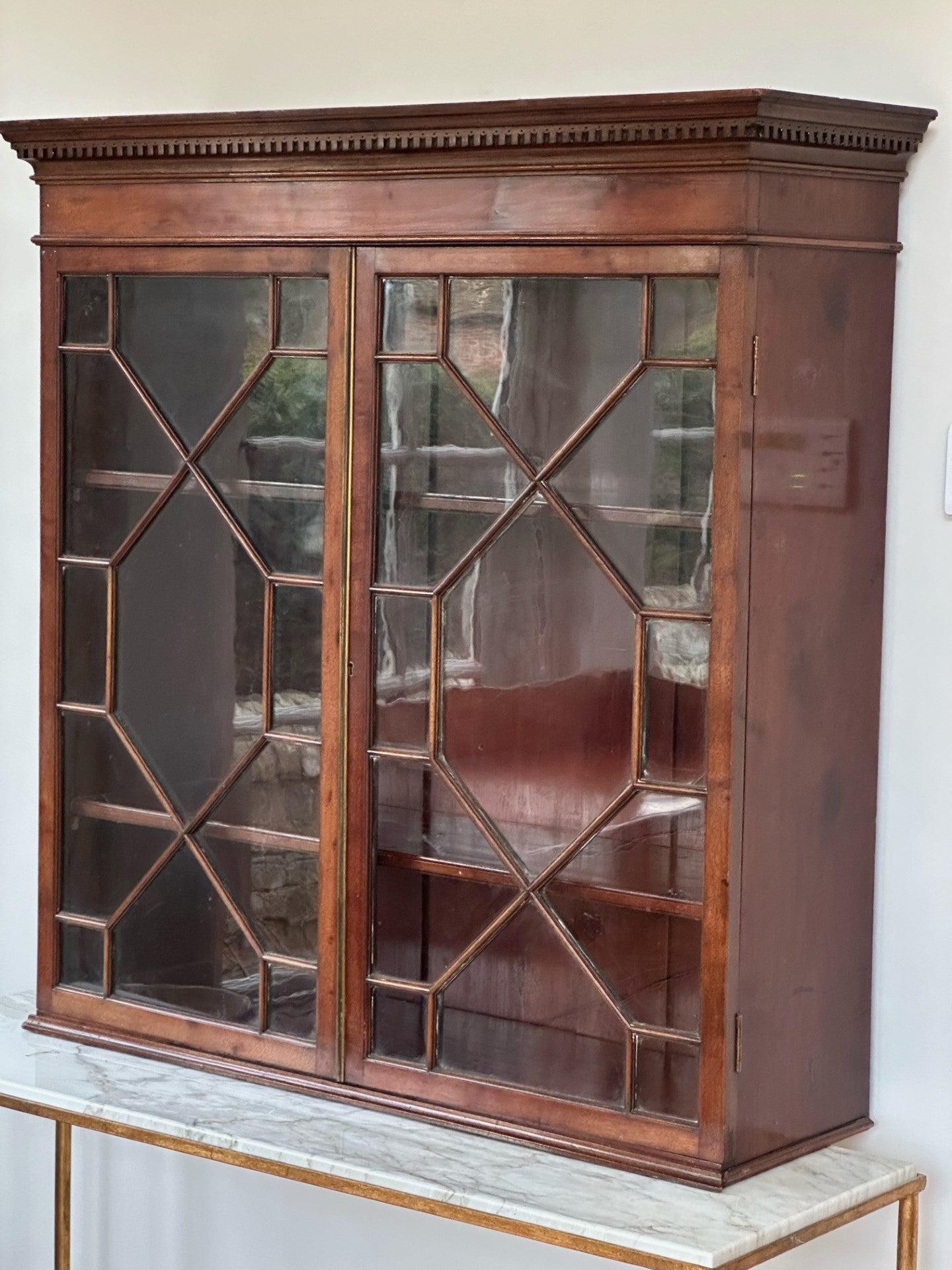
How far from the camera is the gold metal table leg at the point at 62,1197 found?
2.50m

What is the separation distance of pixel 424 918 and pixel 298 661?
336mm

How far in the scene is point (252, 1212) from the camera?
2.57 m

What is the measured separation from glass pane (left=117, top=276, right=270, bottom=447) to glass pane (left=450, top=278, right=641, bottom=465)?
0.27 meters

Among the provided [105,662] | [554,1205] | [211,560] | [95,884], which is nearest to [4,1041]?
[95,884]

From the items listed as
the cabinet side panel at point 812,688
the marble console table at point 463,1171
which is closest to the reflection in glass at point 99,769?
the marble console table at point 463,1171

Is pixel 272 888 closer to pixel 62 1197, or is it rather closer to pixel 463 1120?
pixel 463 1120

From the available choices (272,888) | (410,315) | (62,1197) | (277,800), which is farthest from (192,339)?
(62,1197)

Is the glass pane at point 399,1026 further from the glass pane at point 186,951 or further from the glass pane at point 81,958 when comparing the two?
the glass pane at point 81,958

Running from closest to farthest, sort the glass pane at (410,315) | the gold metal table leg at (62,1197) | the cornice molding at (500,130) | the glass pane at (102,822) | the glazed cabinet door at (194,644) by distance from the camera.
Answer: the cornice molding at (500,130), the glass pane at (410,315), the glazed cabinet door at (194,644), the glass pane at (102,822), the gold metal table leg at (62,1197)

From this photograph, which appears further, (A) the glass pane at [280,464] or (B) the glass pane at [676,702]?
(A) the glass pane at [280,464]

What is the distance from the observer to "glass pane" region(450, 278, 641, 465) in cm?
180

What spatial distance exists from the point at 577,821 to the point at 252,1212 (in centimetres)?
105

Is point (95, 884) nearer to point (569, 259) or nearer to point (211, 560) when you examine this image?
point (211, 560)

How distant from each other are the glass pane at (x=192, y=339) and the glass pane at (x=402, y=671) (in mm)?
331
